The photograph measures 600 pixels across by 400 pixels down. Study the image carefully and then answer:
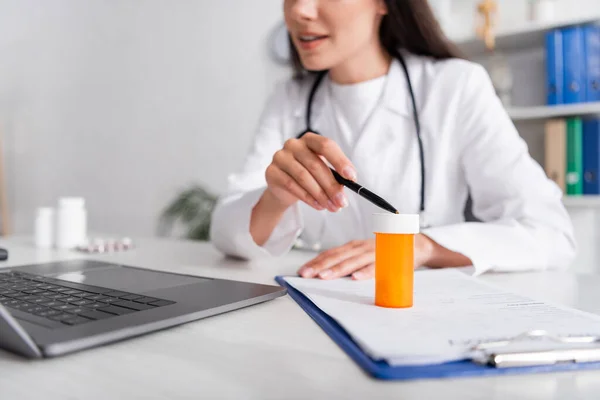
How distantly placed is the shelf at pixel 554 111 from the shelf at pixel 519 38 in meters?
0.26

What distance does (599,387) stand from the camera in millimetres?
360

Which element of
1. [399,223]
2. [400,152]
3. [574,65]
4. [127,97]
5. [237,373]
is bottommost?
[237,373]

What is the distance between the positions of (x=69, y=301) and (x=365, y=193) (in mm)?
365

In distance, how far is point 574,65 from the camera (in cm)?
179

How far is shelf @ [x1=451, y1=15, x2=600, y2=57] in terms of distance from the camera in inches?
70.3

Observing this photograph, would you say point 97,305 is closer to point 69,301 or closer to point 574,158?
point 69,301

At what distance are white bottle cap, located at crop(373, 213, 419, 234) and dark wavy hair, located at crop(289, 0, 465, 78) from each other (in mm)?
825

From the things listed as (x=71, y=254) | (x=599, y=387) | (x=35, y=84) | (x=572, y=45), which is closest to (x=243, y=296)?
(x=599, y=387)

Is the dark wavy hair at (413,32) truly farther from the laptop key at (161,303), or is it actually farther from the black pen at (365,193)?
the laptop key at (161,303)

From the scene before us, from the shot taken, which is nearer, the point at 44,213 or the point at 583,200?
the point at 44,213

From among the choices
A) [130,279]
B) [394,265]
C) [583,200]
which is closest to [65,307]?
[130,279]

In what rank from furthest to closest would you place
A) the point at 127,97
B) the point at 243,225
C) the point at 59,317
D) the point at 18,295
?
the point at 127,97 → the point at 243,225 → the point at 18,295 → the point at 59,317

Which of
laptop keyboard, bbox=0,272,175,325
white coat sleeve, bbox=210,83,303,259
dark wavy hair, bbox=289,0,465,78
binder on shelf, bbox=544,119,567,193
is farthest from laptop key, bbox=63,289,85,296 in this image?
binder on shelf, bbox=544,119,567,193

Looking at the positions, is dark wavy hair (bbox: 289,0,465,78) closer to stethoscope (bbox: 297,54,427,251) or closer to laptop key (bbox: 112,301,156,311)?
stethoscope (bbox: 297,54,427,251)
